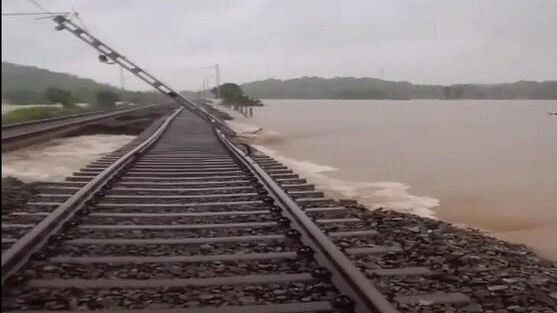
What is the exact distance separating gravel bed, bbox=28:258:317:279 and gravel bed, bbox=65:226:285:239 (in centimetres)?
84

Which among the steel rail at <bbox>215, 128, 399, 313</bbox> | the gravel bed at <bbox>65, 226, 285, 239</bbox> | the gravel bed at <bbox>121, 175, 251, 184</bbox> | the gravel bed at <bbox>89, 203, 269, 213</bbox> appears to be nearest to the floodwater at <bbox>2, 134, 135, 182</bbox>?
A: the gravel bed at <bbox>121, 175, 251, 184</bbox>

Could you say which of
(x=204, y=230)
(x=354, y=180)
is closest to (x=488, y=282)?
(x=204, y=230)

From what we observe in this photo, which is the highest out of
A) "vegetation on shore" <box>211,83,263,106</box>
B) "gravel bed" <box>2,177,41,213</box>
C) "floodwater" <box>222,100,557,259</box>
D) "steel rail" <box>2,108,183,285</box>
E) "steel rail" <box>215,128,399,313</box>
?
"vegetation on shore" <box>211,83,263,106</box>

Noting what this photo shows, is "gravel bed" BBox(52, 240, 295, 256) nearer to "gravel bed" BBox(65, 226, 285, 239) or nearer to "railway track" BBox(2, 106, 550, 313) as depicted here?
"railway track" BBox(2, 106, 550, 313)

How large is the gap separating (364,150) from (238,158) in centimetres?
1619

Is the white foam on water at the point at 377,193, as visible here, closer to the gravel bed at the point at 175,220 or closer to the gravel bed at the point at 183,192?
the gravel bed at the point at 183,192

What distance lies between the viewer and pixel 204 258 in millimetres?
4215

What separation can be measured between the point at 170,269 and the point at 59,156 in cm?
1487

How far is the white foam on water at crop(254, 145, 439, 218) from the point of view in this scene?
1115cm

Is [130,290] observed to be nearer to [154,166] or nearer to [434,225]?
[434,225]

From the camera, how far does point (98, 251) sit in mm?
4457

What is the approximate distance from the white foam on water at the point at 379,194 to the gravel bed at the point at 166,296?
723cm

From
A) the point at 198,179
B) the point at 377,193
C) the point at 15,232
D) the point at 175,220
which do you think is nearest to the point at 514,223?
the point at 377,193

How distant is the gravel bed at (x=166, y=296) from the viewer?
3326 millimetres
